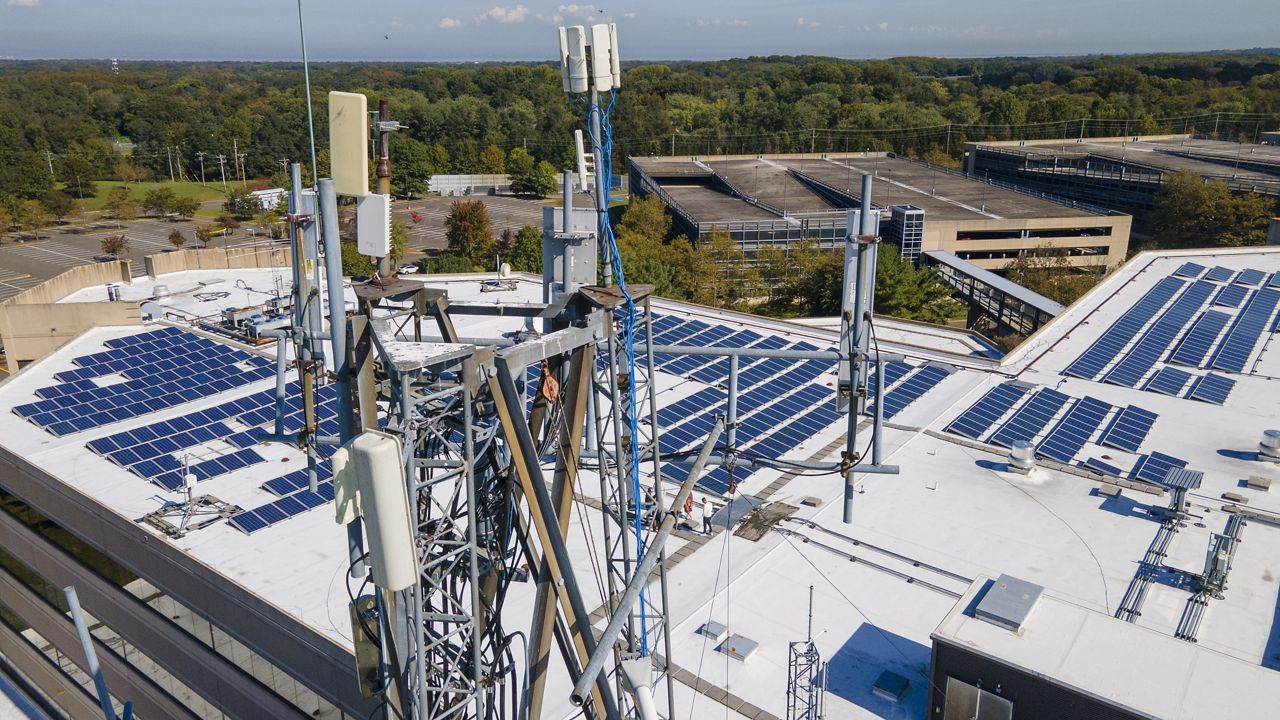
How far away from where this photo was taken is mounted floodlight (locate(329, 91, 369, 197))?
884 centimetres

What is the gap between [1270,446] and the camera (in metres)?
22.8

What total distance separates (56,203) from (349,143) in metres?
107

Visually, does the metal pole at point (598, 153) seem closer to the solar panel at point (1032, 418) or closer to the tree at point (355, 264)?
the solar panel at point (1032, 418)

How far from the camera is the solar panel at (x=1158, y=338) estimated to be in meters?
28.8

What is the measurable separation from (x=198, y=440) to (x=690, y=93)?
520 feet

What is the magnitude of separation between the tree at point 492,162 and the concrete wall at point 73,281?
3141 inches

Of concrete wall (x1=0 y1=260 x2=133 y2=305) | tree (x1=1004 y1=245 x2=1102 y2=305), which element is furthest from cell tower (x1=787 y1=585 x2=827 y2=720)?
A: tree (x1=1004 y1=245 x2=1102 y2=305)

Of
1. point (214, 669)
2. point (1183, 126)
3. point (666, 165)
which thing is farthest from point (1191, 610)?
point (1183, 126)

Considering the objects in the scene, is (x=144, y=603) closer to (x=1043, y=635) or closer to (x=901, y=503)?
(x=901, y=503)

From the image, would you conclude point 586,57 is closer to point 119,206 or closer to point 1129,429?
point 1129,429

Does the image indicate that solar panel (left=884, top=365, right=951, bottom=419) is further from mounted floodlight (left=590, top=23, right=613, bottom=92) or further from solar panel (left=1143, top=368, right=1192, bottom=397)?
mounted floodlight (left=590, top=23, right=613, bottom=92)

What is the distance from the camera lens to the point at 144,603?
2036 cm

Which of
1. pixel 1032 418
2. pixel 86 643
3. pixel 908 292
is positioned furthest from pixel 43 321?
pixel 908 292

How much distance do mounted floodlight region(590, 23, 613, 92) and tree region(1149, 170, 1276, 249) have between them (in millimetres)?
69695
